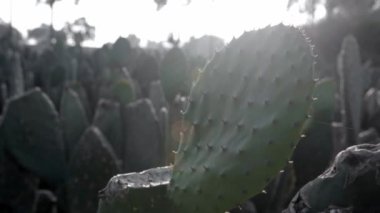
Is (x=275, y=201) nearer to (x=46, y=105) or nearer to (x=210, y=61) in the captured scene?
(x=210, y=61)

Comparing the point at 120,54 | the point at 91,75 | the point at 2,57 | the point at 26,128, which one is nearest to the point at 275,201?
the point at 26,128

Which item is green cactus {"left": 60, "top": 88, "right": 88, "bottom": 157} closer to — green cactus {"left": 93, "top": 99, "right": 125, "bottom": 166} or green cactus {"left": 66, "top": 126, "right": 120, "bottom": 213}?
green cactus {"left": 93, "top": 99, "right": 125, "bottom": 166}

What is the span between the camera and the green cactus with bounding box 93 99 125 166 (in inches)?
148

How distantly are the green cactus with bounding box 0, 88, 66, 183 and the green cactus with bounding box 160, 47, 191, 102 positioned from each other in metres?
1.51

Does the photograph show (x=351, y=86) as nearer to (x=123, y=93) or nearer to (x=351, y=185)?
(x=123, y=93)

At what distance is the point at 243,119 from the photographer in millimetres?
1321

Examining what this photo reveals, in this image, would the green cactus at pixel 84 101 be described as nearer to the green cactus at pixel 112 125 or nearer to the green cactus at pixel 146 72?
the green cactus at pixel 146 72

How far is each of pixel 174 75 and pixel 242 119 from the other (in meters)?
4.00

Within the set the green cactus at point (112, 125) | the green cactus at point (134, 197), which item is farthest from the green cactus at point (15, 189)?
the green cactus at point (134, 197)

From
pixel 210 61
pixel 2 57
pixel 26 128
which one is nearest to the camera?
pixel 210 61

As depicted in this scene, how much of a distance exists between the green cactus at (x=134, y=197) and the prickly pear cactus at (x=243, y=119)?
34 millimetres

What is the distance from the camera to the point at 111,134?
12.4 ft

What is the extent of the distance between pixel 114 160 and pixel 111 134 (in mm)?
810

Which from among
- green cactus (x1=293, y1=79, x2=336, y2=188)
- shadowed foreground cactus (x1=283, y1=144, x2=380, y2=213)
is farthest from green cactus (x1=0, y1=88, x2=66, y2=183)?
shadowed foreground cactus (x1=283, y1=144, x2=380, y2=213)
